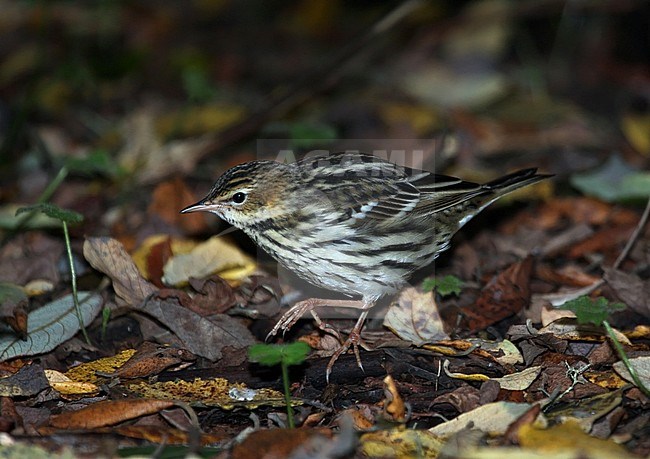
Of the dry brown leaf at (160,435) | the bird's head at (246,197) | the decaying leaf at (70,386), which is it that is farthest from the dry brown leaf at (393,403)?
the decaying leaf at (70,386)

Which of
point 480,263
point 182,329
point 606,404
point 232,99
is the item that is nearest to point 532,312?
point 480,263

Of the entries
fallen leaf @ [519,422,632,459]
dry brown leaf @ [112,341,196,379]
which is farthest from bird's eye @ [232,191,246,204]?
fallen leaf @ [519,422,632,459]

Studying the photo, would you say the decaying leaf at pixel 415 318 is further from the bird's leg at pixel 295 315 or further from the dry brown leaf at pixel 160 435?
the dry brown leaf at pixel 160 435

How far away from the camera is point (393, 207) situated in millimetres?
5688

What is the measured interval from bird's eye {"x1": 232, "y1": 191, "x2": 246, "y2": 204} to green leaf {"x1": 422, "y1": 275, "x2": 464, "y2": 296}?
1.33m

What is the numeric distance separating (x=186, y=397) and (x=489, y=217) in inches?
134

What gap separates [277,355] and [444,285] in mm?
1732

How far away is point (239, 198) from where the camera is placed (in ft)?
18.3

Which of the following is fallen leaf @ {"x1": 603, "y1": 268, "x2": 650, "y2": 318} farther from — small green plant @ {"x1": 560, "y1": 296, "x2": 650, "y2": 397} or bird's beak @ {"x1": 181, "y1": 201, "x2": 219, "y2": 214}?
bird's beak @ {"x1": 181, "y1": 201, "x2": 219, "y2": 214}

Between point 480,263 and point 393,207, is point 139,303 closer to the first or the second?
point 393,207

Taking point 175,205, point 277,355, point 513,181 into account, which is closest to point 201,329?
point 277,355

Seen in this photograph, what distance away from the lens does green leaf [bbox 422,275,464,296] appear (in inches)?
218

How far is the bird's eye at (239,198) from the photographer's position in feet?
18.2

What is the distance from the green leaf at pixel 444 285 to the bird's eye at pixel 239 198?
1329 millimetres
